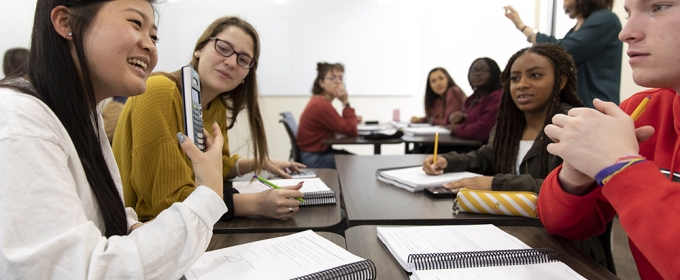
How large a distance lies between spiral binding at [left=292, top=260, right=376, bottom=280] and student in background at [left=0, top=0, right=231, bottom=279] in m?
0.20

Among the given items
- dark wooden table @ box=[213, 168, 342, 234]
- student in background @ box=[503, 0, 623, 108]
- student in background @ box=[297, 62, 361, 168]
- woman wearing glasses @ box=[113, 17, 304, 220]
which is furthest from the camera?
student in background @ box=[297, 62, 361, 168]

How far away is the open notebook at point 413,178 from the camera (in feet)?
4.54

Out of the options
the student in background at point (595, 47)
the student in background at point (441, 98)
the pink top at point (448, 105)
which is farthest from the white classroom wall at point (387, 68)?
the student in background at point (595, 47)

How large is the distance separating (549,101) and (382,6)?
393cm

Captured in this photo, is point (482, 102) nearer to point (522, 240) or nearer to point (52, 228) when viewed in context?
point (522, 240)

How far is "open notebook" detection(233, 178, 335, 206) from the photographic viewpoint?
1214mm

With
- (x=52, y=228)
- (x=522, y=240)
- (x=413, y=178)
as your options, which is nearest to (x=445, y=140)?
→ (x=413, y=178)

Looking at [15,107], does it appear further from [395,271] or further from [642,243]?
[642,243]

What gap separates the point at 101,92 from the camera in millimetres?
809

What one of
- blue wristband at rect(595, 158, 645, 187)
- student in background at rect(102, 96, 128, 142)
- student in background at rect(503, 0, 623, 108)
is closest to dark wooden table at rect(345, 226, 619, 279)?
blue wristband at rect(595, 158, 645, 187)

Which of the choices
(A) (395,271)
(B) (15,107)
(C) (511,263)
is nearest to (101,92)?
(B) (15,107)

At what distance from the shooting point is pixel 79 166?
689 millimetres

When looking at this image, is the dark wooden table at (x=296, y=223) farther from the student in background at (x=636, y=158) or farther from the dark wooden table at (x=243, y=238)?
the student in background at (x=636, y=158)

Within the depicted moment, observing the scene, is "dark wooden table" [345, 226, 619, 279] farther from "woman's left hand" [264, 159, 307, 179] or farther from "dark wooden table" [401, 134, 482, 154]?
"dark wooden table" [401, 134, 482, 154]
